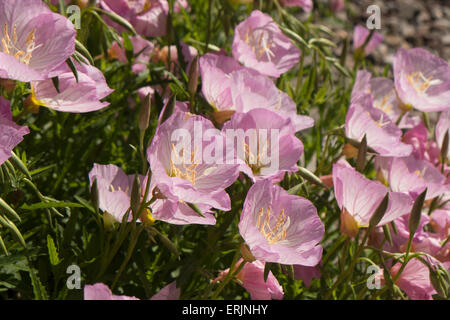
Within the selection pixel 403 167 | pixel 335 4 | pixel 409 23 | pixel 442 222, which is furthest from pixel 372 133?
pixel 409 23

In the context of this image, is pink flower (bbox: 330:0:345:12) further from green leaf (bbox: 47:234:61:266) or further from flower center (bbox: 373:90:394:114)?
green leaf (bbox: 47:234:61:266)

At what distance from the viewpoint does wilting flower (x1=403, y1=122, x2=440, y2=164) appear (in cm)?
132

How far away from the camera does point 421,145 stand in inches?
52.7

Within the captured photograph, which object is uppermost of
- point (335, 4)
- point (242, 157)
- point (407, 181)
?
point (242, 157)

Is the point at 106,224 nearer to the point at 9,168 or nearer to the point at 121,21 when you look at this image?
the point at 9,168

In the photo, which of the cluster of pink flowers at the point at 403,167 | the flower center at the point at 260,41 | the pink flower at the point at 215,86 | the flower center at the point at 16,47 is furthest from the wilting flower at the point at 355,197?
the flower center at the point at 16,47

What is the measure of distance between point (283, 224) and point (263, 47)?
44 cm

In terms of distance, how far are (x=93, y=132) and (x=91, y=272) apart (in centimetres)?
32

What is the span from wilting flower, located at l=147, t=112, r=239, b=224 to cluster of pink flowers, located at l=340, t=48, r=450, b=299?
0.19 metres

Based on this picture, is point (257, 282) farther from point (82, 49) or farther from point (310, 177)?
point (82, 49)

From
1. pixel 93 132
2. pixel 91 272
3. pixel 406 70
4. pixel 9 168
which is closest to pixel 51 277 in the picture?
pixel 91 272

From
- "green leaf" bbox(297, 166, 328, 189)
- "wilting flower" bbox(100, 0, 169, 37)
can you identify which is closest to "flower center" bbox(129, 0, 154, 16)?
"wilting flower" bbox(100, 0, 169, 37)

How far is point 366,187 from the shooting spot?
0.99m

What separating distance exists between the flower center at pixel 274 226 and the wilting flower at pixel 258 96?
0.16m
